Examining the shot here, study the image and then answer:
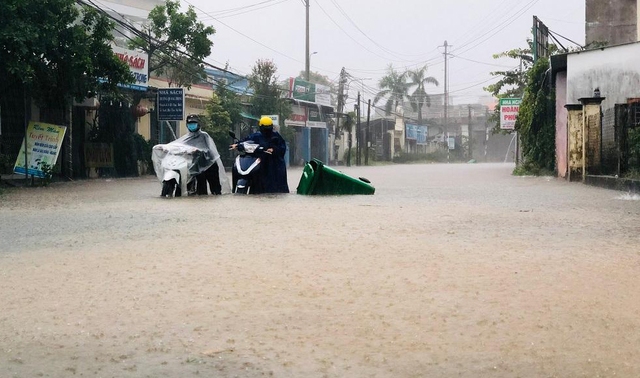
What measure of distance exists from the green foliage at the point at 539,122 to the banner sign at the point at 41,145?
1516cm

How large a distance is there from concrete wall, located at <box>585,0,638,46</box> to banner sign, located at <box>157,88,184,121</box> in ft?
66.5

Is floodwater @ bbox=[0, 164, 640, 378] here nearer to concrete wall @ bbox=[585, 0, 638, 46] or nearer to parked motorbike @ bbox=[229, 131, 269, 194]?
parked motorbike @ bbox=[229, 131, 269, 194]

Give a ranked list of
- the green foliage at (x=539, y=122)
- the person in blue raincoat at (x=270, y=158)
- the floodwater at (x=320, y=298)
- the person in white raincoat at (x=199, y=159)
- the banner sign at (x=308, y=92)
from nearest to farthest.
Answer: the floodwater at (x=320, y=298) → the person in white raincoat at (x=199, y=159) → the person in blue raincoat at (x=270, y=158) → the green foliage at (x=539, y=122) → the banner sign at (x=308, y=92)

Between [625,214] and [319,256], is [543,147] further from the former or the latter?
[319,256]

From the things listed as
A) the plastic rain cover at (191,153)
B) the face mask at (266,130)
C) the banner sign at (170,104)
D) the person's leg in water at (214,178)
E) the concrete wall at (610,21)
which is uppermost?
the concrete wall at (610,21)

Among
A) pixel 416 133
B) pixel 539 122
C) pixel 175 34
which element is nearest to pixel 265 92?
pixel 175 34

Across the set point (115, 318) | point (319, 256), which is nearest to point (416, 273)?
point (319, 256)

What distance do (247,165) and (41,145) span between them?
7.91 metres

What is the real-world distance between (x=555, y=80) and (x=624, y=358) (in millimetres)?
24706

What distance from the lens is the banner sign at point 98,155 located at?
92.0 feet

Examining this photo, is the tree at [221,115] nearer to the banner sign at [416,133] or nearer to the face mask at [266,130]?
the face mask at [266,130]

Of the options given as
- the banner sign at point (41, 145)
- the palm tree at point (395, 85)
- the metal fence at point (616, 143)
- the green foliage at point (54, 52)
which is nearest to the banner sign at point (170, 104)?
the green foliage at point (54, 52)

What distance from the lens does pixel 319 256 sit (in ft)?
23.9

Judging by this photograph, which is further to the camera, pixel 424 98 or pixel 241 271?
pixel 424 98
